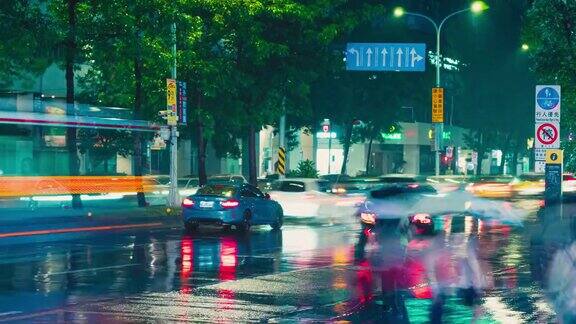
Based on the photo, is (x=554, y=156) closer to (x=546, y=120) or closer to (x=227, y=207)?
(x=546, y=120)

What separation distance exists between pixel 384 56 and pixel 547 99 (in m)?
18.8

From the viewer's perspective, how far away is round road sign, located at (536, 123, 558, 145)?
872 inches

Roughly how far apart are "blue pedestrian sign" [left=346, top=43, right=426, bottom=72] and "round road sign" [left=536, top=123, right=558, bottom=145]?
722 inches

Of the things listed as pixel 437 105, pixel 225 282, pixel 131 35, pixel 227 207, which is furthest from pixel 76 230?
pixel 437 105

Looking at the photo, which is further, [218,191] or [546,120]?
[218,191]

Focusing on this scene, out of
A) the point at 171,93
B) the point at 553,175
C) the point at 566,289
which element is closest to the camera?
the point at 566,289

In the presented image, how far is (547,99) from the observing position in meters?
22.3

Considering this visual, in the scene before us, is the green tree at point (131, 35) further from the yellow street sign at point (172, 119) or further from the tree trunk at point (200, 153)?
the tree trunk at point (200, 153)

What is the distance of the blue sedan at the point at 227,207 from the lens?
1114 inches

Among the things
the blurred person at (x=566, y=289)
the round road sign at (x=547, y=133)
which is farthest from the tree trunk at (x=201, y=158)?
the blurred person at (x=566, y=289)

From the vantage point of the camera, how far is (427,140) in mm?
93625

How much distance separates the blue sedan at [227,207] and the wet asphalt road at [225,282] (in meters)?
2.17

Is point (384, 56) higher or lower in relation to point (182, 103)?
higher

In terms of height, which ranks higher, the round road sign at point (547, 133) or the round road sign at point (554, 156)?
the round road sign at point (547, 133)
